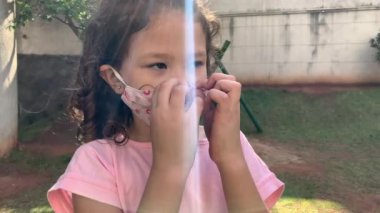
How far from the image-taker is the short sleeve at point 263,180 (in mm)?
1192

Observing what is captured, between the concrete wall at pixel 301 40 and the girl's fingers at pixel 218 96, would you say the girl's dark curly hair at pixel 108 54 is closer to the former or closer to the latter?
the girl's fingers at pixel 218 96

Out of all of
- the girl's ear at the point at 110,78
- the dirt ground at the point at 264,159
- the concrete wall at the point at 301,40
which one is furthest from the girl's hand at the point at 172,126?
the concrete wall at the point at 301,40

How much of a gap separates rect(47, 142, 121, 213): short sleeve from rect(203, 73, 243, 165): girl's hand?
25 centimetres

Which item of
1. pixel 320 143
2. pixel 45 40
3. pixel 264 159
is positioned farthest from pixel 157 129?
pixel 45 40

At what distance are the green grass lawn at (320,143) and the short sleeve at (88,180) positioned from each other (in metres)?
Answer: 3.06

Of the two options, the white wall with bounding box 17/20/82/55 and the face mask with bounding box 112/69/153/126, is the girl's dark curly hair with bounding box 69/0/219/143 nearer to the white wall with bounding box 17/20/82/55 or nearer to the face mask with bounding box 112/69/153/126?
the face mask with bounding box 112/69/153/126

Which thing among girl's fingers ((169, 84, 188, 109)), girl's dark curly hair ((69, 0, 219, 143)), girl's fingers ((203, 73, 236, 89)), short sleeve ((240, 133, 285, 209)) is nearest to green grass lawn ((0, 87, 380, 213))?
short sleeve ((240, 133, 285, 209))

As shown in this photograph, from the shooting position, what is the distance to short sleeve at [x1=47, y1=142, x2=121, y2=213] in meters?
1.04

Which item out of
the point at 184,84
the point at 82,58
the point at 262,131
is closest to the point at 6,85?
the point at 262,131

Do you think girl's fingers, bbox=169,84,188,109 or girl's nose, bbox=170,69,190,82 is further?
girl's nose, bbox=170,69,190,82

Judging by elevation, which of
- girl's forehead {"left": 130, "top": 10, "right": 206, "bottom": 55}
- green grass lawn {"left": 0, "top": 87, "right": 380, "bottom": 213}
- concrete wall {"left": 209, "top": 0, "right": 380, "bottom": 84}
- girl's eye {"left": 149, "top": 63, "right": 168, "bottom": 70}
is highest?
girl's forehead {"left": 130, "top": 10, "right": 206, "bottom": 55}

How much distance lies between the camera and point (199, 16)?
1218 millimetres

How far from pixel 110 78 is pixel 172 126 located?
312mm

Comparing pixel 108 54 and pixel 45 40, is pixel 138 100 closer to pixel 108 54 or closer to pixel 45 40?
pixel 108 54
